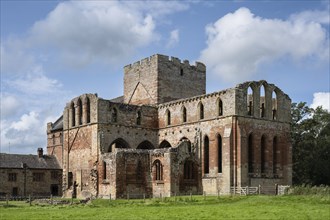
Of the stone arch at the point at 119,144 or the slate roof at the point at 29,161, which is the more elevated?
the stone arch at the point at 119,144

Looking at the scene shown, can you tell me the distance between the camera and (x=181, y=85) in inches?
2729

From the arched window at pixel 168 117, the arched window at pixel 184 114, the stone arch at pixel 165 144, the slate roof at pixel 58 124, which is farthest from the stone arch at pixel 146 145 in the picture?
the slate roof at pixel 58 124

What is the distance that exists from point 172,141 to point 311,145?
19.0 m

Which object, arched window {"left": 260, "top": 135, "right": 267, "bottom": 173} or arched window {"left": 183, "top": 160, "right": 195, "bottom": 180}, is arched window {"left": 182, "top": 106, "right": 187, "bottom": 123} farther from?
arched window {"left": 260, "top": 135, "right": 267, "bottom": 173}

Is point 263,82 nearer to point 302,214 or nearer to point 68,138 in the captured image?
point 68,138

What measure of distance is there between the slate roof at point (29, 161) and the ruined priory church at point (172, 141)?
108 centimetres

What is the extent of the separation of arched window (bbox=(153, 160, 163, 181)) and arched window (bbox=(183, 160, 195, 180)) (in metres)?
2.42

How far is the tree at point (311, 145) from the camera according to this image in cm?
6806

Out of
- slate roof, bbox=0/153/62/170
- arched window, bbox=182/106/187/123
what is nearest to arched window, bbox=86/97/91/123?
slate roof, bbox=0/153/62/170

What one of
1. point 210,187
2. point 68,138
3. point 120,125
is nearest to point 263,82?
point 210,187

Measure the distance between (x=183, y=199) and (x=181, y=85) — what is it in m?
25.9

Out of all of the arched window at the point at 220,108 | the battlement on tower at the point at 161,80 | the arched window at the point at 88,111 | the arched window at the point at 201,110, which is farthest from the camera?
the battlement on tower at the point at 161,80

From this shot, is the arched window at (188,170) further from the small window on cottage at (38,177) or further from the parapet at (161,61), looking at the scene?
the small window on cottage at (38,177)

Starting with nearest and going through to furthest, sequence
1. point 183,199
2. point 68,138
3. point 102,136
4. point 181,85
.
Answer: point 183,199 → point 102,136 → point 68,138 → point 181,85
